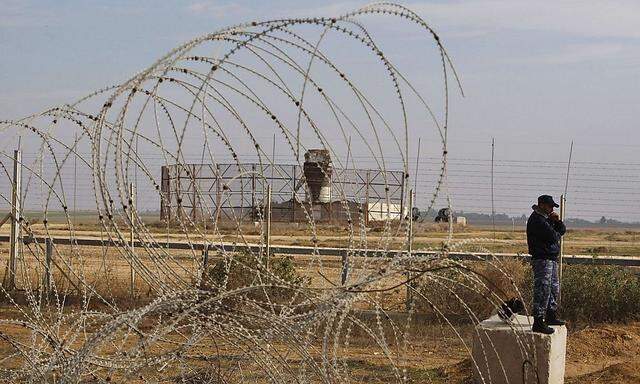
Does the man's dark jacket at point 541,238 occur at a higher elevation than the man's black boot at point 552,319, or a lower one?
higher

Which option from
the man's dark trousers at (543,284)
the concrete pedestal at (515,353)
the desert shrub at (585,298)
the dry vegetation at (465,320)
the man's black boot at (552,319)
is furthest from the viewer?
the desert shrub at (585,298)

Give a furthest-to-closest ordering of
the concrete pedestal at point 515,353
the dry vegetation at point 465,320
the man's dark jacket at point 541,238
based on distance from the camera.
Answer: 1. the dry vegetation at point 465,320
2. the man's dark jacket at point 541,238
3. the concrete pedestal at point 515,353

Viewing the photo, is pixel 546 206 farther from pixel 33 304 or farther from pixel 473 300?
pixel 33 304

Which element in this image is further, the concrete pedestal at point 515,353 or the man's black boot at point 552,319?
the man's black boot at point 552,319

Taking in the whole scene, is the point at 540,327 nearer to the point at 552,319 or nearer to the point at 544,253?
the point at 552,319

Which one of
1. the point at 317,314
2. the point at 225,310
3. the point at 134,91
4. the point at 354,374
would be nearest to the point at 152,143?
the point at 134,91

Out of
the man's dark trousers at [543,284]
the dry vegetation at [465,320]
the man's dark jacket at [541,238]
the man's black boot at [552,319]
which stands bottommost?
the dry vegetation at [465,320]

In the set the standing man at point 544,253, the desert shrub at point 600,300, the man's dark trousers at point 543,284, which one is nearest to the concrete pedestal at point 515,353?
the man's dark trousers at point 543,284

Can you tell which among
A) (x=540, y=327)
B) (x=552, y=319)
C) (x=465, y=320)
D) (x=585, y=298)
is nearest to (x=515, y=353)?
(x=540, y=327)

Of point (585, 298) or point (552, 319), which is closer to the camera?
point (552, 319)

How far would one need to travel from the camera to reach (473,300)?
14.1 m

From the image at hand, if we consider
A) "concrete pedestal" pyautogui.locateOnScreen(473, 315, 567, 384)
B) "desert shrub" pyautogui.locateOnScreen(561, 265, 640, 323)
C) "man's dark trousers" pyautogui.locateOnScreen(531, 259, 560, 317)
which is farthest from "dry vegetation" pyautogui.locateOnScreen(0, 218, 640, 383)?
"concrete pedestal" pyautogui.locateOnScreen(473, 315, 567, 384)

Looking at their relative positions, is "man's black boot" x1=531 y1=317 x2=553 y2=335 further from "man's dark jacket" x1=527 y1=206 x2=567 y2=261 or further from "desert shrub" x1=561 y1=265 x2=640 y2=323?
"desert shrub" x1=561 y1=265 x2=640 y2=323

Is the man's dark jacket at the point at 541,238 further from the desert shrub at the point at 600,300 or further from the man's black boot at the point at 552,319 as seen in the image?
the desert shrub at the point at 600,300
